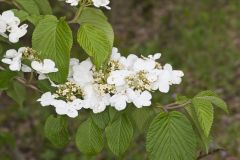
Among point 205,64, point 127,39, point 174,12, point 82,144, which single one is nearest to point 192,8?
point 174,12

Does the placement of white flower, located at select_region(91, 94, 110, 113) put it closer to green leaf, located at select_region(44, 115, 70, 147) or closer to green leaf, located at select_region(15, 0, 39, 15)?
green leaf, located at select_region(44, 115, 70, 147)

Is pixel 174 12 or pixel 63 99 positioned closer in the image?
pixel 63 99

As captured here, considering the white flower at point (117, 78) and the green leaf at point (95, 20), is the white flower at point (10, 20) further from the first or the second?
the white flower at point (117, 78)

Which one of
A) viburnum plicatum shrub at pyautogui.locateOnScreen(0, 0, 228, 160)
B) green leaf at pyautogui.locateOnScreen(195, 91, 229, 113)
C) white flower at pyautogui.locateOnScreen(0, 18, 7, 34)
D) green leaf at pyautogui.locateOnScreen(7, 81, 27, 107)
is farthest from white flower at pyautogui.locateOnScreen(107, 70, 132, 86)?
green leaf at pyautogui.locateOnScreen(7, 81, 27, 107)

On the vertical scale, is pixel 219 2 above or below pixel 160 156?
above

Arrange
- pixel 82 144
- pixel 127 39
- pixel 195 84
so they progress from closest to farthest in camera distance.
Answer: pixel 82 144 → pixel 195 84 → pixel 127 39

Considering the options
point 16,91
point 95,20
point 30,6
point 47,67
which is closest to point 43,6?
point 30,6

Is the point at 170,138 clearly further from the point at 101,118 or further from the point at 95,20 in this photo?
the point at 95,20

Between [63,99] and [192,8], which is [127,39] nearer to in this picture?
[192,8]
